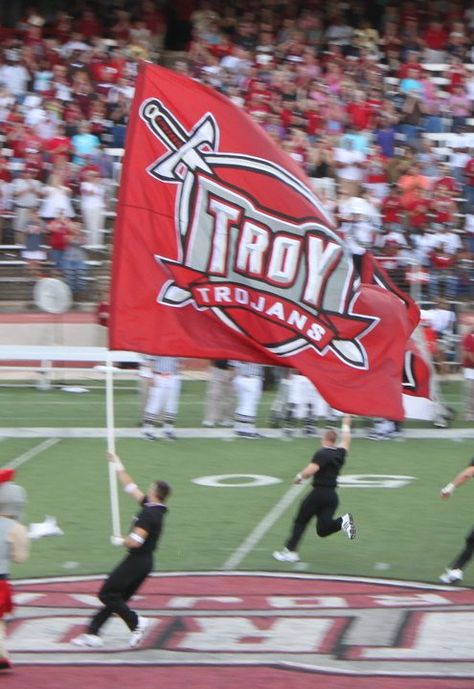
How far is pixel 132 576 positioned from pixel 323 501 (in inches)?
115

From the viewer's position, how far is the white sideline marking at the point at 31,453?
16984 mm

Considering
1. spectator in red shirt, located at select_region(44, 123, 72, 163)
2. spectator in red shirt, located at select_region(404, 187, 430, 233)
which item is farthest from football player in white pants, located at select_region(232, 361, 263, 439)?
spectator in red shirt, located at select_region(44, 123, 72, 163)

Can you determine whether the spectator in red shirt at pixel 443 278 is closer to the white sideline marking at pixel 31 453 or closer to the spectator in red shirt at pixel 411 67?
the spectator in red shirt at pixel 411 67

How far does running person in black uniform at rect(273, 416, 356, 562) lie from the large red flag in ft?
1.87

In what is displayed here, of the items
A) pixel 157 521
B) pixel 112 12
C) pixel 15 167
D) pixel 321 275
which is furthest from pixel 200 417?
pixel 112 12

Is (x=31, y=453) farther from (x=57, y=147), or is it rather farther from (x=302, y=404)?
(x=57, y=147)

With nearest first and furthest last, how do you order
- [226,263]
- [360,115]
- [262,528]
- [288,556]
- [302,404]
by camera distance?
[226,263], [288,556], [262,528], [302,404], [360,115]

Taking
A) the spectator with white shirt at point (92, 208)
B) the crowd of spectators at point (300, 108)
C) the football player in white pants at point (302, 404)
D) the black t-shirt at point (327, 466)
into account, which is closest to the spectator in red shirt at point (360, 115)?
the crowd of spectators at point (300, 108)

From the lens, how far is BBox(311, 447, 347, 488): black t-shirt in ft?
42.2

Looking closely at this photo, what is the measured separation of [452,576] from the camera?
12.2 metres

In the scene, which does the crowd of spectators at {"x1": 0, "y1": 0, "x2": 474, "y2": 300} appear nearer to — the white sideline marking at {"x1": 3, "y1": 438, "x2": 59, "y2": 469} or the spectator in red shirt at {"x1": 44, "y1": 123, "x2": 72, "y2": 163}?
the spectator in red shirt at {"x1": 44, "y1": 123, "x2": 72, "y2": 163}

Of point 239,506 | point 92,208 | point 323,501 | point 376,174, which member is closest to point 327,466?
point 323,501

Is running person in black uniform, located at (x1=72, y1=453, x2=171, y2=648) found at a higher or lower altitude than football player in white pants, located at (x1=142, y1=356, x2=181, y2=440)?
lower

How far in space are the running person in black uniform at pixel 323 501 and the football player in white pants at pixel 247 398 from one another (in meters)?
5.69
